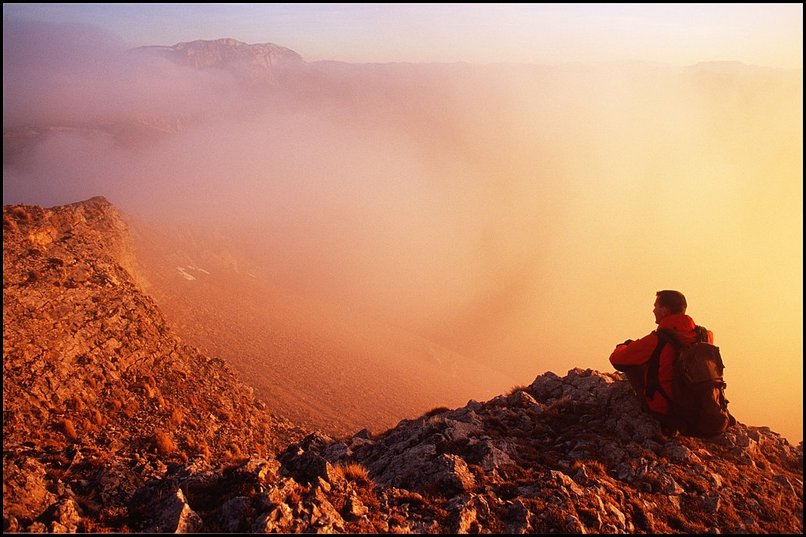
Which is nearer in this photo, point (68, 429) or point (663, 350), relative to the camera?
point (663, 350)

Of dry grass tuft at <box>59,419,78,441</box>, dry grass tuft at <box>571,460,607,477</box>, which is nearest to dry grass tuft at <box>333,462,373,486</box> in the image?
dry grass tuft at <box>571,460,607,477</box>

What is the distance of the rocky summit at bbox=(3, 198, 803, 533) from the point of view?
6855 mm

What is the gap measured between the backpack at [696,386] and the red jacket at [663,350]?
0.10m

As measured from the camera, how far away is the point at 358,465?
9344mm

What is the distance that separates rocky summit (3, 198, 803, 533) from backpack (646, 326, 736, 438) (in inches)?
35.9

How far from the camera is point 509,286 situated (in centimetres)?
12419

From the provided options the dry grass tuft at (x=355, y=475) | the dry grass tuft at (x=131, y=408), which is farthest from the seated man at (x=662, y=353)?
the dry grass tuft at (x=131, y=408)

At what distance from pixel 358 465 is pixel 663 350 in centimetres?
751

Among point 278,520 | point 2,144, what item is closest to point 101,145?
point 2,144

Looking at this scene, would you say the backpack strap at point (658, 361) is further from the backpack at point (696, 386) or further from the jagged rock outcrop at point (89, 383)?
the jagged rock outcrop at point (89, 383)

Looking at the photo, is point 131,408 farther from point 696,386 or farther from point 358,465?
point 696,386

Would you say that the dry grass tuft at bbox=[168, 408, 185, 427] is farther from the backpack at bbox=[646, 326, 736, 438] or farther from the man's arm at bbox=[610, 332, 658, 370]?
the backpack at bbox=[646, 326, 736, 438]

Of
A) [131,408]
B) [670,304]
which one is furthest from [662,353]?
[131,408]

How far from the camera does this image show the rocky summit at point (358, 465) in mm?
6855
